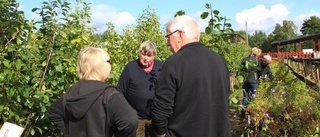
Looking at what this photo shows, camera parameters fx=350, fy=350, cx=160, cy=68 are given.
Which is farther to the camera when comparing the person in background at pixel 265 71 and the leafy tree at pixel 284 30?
the leafy tree at pixel 284 30

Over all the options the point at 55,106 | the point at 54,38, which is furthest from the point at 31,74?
the point at 55,106

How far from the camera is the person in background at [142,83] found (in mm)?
3273

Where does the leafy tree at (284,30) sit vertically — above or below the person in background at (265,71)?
above

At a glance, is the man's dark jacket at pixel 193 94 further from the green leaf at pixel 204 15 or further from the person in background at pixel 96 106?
the green leaf at pixel 204 15

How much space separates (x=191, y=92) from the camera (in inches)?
82.7

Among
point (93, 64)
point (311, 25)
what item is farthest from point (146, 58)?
point (311, 25)

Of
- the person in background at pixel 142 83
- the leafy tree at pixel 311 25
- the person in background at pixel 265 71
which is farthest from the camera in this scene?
the leafy tree at pixel 311 25

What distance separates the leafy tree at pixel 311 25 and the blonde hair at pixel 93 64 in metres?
79.5

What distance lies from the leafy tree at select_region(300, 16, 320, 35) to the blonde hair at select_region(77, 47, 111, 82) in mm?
79474

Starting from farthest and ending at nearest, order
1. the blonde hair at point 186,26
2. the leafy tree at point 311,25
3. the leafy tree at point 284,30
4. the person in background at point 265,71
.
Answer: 1. the leafy tree at point 311,25
2. the leafy tree at point 284,30
3. the person in background at point 265,71
4. the blonde hair at point 186,26

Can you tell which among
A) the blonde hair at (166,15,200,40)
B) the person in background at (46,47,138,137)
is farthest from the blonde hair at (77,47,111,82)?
the blonde hair at (166,15,200,40)

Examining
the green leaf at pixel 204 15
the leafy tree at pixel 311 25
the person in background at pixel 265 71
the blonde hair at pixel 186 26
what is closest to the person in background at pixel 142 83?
the green leaf at pixel 204 15

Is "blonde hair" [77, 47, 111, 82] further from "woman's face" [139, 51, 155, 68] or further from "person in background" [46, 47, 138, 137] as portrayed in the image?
"woman's face" [139, 51, 155, 68]

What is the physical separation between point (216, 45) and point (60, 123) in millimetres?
1585
